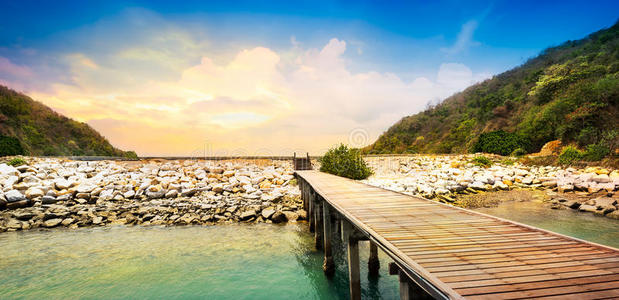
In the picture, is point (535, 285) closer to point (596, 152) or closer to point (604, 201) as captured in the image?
point (604, 201)

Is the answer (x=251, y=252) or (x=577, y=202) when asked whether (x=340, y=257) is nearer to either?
(x=251, y=252)

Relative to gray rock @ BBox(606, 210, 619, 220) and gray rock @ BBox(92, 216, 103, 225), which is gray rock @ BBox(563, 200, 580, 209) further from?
gray rock @ BBox(92, 216, 103, 225)

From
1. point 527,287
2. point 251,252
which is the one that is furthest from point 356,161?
point 527,287

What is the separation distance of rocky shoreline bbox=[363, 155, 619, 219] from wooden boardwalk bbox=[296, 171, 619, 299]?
26.2 ft

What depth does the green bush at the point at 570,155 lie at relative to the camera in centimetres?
1676

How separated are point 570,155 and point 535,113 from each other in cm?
956

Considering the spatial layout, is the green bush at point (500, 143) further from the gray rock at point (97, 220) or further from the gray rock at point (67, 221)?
the gray rock at point (67, 221)

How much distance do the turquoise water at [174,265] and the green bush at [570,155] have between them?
1642 centimetres

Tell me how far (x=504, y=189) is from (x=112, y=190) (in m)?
21.1

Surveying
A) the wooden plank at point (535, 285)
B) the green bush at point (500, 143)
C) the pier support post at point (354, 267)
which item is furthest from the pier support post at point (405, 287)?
the green bush at point (500, 143)

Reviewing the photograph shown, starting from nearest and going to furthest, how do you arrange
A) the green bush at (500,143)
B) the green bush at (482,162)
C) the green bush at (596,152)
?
the green bush at (596,152) < the green bush at (482,162) < the green bush at (500,143)

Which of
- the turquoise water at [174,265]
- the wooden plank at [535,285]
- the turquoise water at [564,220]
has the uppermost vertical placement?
the wooden plank at [535,285]

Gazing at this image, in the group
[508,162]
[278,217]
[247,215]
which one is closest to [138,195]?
[247,215]

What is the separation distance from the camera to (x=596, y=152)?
52.9ft
